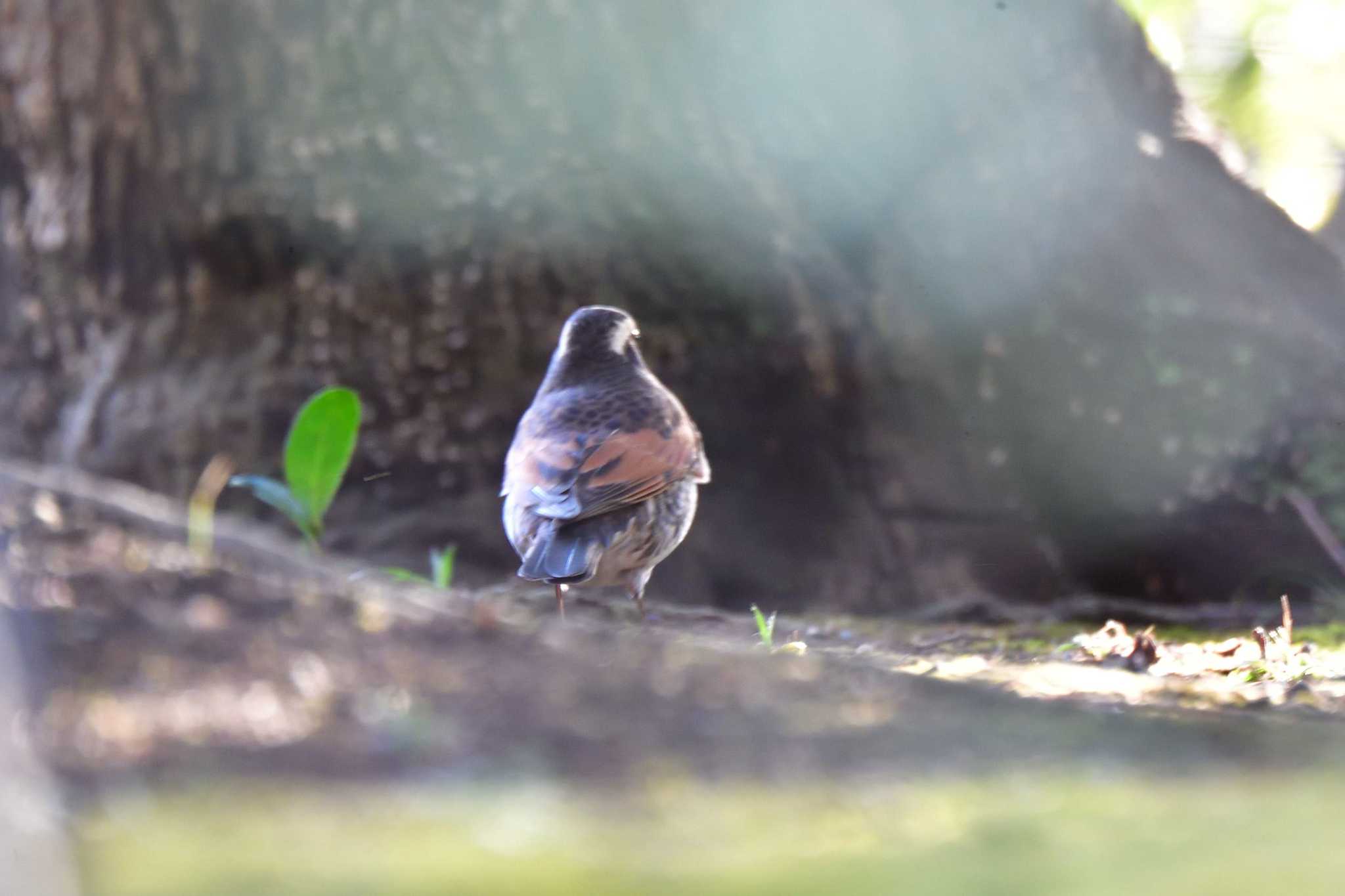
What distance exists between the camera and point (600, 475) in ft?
15.0

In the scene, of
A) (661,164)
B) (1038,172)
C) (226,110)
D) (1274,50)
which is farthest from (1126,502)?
(1274,50)

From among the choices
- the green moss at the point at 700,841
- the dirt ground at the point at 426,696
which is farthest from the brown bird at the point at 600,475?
the green moss at the point at 700,841

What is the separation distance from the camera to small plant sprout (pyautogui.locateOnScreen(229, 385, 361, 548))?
4.47 m

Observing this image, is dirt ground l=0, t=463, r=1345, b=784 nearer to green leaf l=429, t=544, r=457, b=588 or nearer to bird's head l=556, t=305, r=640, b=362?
green leaf l=429, t=544, r=457, b=588

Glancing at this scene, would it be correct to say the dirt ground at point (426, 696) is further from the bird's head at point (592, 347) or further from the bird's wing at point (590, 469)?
the bird's head at point (592, 347)

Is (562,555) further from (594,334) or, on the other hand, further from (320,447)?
(594,334)

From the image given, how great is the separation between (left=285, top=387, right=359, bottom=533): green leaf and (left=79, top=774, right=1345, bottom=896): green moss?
3223 millimetres

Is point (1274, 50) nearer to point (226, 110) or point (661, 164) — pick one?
point (661, 164)

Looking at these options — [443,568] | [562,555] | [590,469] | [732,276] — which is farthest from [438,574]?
[732,276]

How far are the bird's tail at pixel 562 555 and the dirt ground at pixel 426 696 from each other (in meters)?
1.99

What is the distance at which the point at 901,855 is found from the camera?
1.36 m

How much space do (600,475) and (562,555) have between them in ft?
1.05

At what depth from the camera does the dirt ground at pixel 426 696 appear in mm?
1438

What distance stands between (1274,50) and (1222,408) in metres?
5.78
